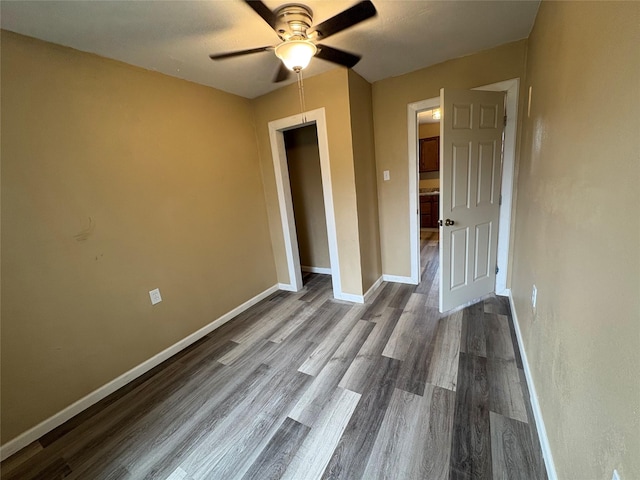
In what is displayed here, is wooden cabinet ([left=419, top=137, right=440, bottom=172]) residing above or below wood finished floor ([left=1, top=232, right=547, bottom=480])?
above

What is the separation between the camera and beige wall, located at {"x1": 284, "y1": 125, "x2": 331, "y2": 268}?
3404 mm

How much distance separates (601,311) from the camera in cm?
71

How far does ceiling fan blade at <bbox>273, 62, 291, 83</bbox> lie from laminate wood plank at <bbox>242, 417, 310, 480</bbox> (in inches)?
104

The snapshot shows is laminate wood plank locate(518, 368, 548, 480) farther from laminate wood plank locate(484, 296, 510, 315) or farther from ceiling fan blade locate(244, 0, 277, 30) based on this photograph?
ceiling fan blade locate(244, 0, 277, 30)

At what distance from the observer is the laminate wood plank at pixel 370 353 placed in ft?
5.54

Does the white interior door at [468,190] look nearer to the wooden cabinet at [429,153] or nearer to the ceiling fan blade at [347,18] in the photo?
the ceiling fan blade at [347,18]

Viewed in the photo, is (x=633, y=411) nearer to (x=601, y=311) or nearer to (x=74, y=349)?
(x=601, y=311)

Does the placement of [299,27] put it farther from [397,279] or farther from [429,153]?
[429,153]

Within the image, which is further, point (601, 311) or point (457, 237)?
point (457, 237)

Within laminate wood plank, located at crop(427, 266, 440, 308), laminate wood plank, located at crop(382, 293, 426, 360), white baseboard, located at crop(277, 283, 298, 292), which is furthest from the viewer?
white baseboard, located at crop(277, 283, 298, 292)

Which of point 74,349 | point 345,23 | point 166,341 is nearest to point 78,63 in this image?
point 345,23

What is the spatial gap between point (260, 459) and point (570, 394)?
140 centimetres

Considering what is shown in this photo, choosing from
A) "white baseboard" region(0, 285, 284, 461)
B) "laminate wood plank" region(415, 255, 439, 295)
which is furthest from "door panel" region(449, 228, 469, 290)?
"white baseboard" region(0, 285, 284, 461)

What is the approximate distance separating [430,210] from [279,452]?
5.14 meters
